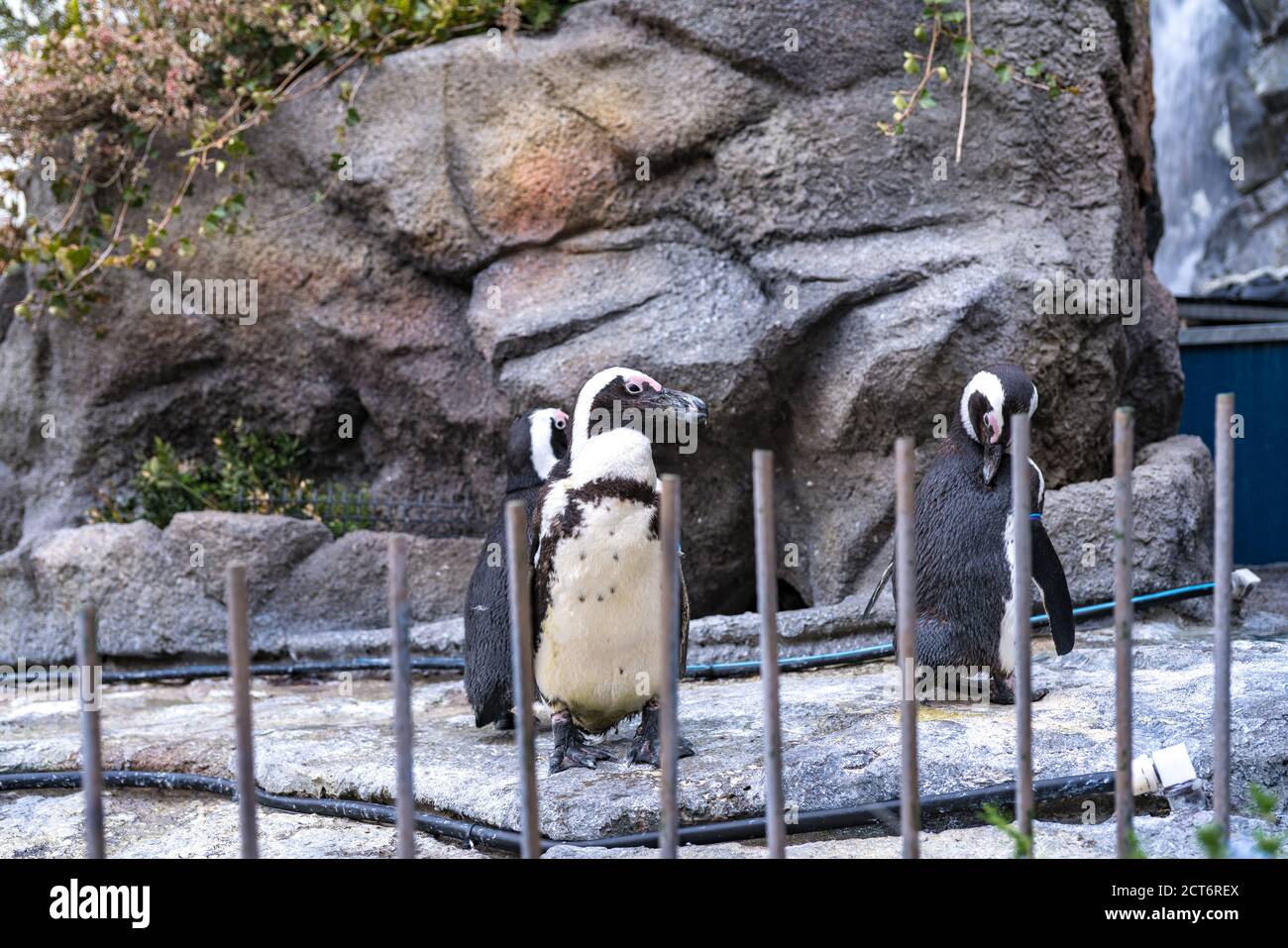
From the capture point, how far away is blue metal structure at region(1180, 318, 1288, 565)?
285 inches

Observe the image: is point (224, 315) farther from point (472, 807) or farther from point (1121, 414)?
point (1121, 414)

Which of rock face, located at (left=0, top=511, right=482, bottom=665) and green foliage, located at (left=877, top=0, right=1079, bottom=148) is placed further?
rock face, located at (left=0, top=511, right=482, bottom=665)

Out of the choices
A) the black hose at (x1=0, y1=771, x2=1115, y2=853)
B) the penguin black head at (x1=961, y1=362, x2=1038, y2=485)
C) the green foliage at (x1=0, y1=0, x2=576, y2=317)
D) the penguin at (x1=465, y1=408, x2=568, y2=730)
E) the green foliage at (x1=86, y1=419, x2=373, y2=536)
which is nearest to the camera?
the black hose at (x1=0, y1=771, x2=1115, y2=853)

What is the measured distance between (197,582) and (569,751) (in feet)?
10.2

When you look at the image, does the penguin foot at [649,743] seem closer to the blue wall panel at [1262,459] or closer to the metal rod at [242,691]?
the metal rod at [242,691]

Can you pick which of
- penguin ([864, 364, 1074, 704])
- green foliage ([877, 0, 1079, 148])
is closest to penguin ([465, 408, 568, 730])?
penguin ([864, 364, 1074, 704])

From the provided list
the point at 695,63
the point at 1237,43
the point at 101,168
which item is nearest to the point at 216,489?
the point at 101,168

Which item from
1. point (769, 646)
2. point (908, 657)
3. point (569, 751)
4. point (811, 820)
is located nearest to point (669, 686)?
point (769, 646)

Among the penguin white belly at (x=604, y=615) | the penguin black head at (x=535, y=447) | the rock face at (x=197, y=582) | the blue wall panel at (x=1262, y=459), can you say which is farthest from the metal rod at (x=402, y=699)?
the blue wall panel at (x=1262, y=459)

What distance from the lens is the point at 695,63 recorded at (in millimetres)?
5863

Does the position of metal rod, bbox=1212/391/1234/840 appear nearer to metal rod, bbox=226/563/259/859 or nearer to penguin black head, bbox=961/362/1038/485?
metal rod, bbox=226/563/259/859

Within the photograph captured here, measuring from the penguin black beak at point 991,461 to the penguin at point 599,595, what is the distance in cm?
106

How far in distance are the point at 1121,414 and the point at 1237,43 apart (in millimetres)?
17753

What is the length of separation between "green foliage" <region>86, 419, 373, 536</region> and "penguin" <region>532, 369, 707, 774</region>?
127 inches
